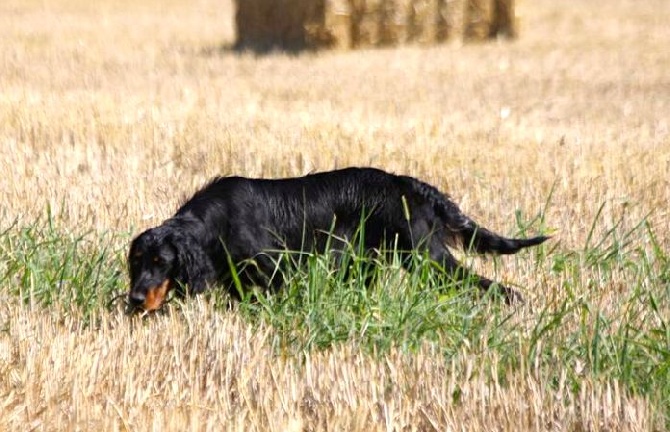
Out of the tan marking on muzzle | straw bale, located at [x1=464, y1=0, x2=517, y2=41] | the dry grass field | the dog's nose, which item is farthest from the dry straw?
the dog's nose

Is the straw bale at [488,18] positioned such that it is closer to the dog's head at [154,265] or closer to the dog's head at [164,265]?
the dog's head at [164,265]

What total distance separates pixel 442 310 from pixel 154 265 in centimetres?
115

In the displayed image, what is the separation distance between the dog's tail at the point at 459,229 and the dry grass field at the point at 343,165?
0.15m

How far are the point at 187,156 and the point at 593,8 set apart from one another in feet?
37.0

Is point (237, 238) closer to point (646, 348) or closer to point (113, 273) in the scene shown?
point (113, 273)

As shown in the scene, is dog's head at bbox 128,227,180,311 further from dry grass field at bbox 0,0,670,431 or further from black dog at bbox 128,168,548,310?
dry grass field at bbox 0,0,670,431

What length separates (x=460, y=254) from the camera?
5719 millimetres

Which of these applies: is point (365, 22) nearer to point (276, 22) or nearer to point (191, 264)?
point (276, 22)

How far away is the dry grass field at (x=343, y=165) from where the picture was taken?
152 inches

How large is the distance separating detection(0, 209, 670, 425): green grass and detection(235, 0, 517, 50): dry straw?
372 inches

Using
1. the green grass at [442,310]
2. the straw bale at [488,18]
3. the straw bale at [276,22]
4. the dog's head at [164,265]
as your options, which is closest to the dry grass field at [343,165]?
the green grass at [442,310]

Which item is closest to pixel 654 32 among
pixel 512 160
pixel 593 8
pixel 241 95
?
pixel 593 8

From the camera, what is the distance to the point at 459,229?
209 inches

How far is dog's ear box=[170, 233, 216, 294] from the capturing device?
4699 millimetres
